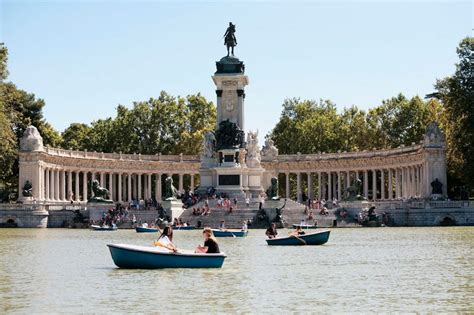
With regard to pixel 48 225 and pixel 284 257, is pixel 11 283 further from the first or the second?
pixel 48 225

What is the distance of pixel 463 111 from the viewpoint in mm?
88750

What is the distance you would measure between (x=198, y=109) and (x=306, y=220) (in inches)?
2577

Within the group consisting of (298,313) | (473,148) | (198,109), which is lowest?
(298,313)

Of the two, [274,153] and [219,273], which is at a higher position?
[274,153]

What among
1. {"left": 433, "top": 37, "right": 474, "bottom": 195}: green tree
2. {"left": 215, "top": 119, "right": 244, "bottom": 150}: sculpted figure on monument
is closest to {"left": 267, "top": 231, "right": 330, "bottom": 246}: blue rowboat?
{"left": 433, "top": 37, "right": 474, "bottom": 195}: green tree

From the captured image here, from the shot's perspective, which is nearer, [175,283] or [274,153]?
[175,283]

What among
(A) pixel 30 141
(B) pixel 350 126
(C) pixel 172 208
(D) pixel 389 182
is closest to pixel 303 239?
(C) pixel 172 208

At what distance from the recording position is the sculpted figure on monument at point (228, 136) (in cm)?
10069

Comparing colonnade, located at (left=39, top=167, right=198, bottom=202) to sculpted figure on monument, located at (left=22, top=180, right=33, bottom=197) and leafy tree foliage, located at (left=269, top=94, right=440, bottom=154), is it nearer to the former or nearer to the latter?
sculpted figure on monument, located at (left=22, top=180, right=33, bottom=197)

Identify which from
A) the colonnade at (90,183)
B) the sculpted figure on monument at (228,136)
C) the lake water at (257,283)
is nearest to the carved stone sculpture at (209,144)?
the sculpted figure on monument at (228,136)

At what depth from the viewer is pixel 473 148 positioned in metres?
86.9

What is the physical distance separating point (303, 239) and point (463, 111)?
43.8 m

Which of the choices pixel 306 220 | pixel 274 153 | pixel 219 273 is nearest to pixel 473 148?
pixel 306 220

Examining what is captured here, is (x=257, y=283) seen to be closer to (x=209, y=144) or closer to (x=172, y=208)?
(x=172, y=208)
